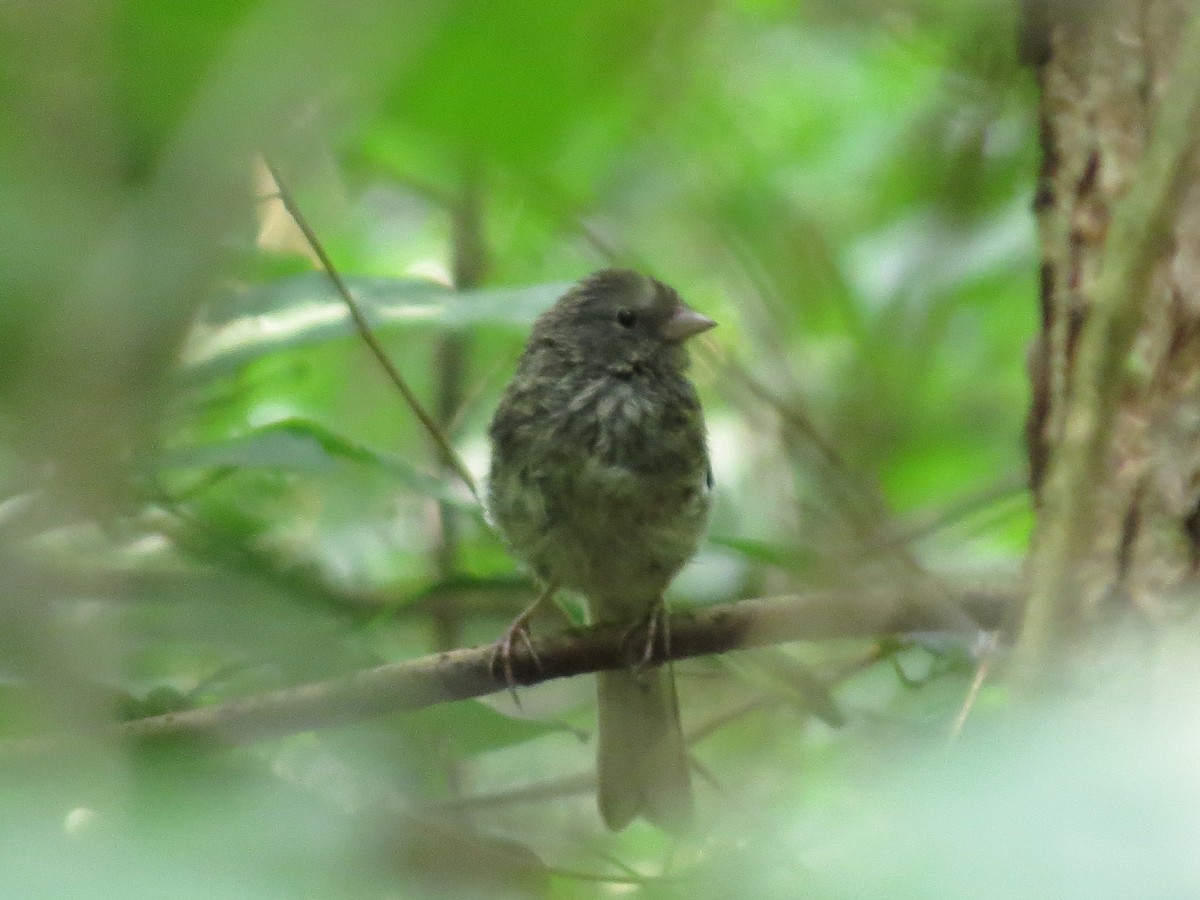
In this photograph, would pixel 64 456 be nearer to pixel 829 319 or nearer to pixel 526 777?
pixel 829 319

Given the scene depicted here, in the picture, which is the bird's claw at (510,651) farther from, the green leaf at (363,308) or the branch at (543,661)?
the green leaf at (363,308)

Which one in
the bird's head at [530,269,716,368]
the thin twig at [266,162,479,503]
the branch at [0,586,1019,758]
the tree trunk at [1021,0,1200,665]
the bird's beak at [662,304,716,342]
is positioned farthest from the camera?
the bird's head at [530,269,716,368]

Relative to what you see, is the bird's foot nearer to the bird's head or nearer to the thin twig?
the thin twig

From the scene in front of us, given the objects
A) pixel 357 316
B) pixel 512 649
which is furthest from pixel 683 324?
pixel 357 316

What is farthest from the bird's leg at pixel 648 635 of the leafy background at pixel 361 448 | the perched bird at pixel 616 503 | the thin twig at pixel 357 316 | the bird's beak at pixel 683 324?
the bird's beak at pixel 683 324

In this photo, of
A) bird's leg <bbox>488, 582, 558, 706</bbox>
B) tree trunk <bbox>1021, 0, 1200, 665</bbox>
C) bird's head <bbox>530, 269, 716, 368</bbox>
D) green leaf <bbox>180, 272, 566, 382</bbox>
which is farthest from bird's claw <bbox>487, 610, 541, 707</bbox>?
tree trunk <bbox>1021, 0, 1200, 665</bbox>

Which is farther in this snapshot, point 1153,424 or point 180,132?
point 1153,424

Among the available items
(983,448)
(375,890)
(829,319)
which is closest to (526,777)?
(983,448)

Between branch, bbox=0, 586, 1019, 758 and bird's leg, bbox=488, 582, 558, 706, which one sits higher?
branch, bbox=0, 586, 1019, 758
